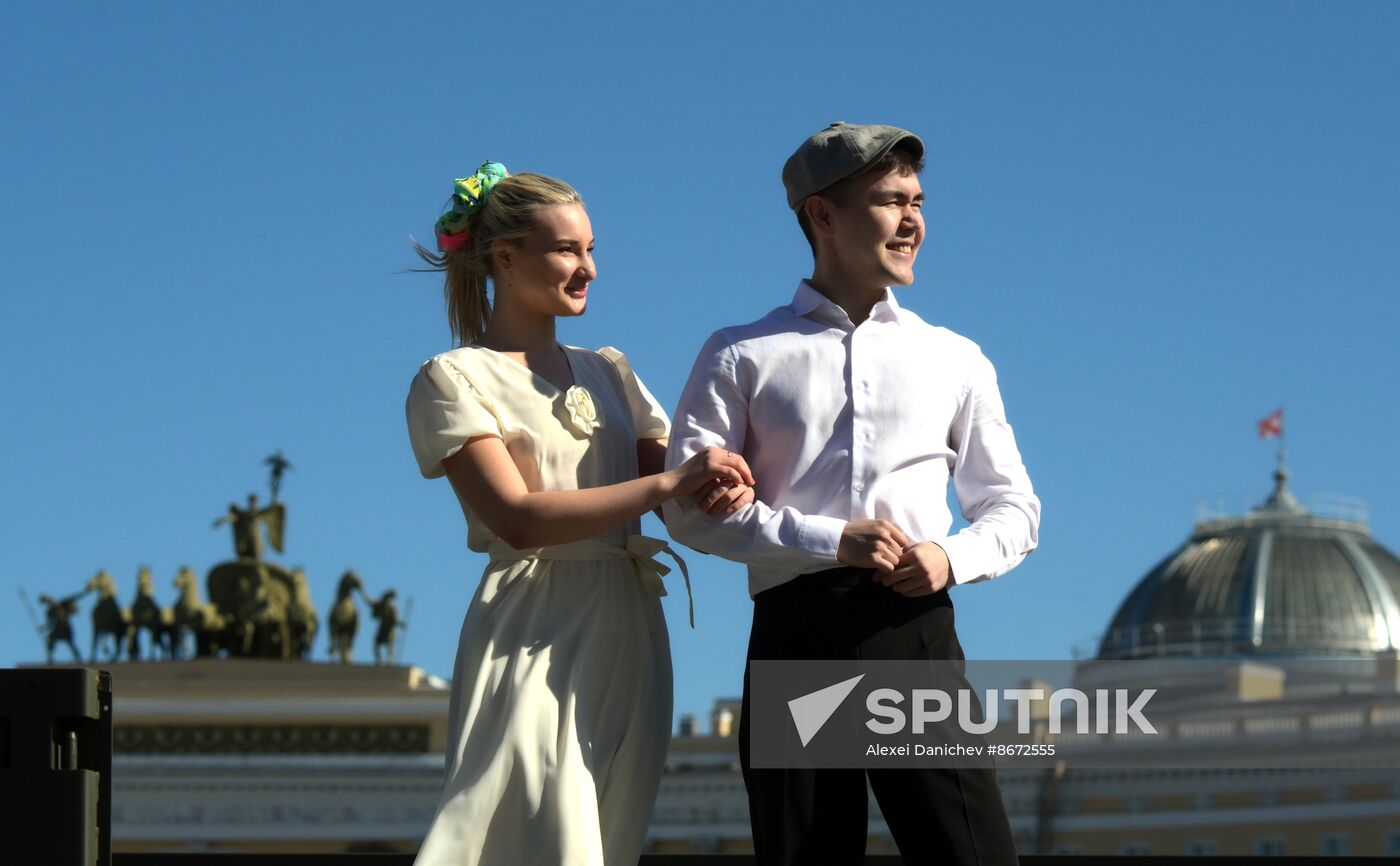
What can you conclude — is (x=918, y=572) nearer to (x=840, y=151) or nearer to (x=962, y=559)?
(x=962, y=559)

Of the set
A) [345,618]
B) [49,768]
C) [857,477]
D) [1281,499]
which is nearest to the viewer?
[49,768]

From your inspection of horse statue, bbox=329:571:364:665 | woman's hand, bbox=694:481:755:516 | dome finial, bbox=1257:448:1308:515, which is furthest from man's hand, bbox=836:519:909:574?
dome finial, bbox=1257:448:1308:515

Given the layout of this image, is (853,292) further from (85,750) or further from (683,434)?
(85,750)

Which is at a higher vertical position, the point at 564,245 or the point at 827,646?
the point at 564,245

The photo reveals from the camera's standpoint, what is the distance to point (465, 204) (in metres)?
4.04

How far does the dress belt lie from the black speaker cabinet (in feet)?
2.56

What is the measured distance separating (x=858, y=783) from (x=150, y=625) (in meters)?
44.9

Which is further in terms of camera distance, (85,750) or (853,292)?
(853,292)

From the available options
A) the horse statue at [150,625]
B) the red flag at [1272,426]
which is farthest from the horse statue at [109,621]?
the red flag at [1272,426]

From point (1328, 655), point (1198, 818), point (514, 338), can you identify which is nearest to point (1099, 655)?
point (1328, 655)

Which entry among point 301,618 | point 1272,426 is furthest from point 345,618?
point 1272,426

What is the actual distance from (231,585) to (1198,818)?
682 inches

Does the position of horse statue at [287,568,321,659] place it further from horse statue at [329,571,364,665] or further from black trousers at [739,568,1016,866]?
black trousers at [739,568,1016,866]

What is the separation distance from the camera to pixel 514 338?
4023 millimetres
